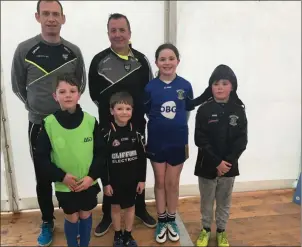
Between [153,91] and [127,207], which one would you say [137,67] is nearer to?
[153,91]

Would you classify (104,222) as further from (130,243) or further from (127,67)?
(127,67)

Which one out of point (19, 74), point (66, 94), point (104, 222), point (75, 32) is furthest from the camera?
point (75, 32)

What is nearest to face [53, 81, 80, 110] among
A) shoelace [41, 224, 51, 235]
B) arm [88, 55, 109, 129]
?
arm [88, 55, 109, 129]

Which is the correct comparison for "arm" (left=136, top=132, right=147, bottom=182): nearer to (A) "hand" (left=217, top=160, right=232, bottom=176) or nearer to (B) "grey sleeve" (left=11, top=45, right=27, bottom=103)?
(A) "hand" (left=217, top=160, right=232, bottom=176)

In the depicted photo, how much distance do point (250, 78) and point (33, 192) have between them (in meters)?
2.28

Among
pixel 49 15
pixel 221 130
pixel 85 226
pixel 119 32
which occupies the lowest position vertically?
pixel 85 226

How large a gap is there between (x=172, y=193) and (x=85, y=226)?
0.69 metres

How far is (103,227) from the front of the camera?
2.57 metres

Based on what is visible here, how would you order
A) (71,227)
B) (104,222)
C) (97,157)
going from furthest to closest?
1. (104,222)
2. (71,227)
3. (97,157)

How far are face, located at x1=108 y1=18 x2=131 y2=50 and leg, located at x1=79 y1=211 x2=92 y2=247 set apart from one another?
1.14 metres

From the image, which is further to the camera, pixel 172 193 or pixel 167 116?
pixel 172 193

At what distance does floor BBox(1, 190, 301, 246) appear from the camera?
2500 mm

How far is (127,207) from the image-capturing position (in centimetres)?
217

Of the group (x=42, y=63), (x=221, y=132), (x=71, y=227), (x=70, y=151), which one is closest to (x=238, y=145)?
(x=221, y=132)
